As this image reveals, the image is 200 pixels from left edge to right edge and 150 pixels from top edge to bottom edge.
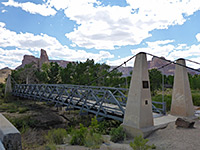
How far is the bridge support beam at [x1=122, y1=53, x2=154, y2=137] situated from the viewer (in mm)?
4871

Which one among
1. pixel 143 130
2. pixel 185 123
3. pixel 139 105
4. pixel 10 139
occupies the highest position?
pixel 139 105

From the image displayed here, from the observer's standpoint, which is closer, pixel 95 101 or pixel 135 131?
pixel 135 131

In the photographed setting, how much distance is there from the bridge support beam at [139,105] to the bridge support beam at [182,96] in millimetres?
1911

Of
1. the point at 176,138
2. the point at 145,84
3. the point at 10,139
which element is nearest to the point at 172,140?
the point at 176,138

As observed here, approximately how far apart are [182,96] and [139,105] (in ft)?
7.98

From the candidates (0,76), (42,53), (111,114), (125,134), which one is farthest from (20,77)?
(42,53)

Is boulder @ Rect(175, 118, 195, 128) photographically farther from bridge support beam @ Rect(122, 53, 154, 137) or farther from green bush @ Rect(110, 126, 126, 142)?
green bush @ Rect(110, 126, 126, 142)

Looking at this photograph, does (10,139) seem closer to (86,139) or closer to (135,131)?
(86,139)

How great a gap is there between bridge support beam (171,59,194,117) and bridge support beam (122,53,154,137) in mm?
1911

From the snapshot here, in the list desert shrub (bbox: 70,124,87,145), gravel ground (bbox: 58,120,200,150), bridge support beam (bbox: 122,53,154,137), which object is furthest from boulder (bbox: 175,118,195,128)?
desert shrub (bbox: 70,124,87,145)

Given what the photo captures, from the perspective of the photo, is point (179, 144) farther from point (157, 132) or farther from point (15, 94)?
point (15, 94)

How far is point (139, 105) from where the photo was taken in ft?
16.2

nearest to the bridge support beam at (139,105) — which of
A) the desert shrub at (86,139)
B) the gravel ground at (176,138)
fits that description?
the gravel ground at (176,138)

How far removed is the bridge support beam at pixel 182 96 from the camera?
20.2 ft
